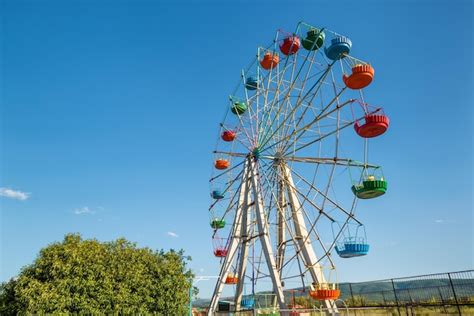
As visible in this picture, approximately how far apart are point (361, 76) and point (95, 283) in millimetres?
15672

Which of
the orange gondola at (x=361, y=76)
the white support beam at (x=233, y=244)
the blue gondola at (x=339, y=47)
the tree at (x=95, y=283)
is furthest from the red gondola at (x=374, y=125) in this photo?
the tree at (x=95, y=283)

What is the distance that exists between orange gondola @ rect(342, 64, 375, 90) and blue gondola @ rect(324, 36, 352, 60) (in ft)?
5.00

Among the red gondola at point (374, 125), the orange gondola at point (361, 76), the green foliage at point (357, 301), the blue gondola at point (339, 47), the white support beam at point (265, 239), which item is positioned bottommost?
the green foliage at point (357, 301)

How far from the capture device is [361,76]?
1314 cm

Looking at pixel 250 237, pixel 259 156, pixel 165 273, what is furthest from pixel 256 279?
pixel 259 156

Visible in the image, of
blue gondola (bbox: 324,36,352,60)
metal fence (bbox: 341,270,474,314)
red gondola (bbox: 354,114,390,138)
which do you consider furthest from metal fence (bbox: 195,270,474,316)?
blue gondola (bbox: 324,36,352,60)

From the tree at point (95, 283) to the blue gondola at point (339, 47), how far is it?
14864mm

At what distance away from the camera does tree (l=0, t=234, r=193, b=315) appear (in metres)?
16.6

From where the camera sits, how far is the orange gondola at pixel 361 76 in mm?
13109

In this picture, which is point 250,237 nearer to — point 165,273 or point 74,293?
point 165,273

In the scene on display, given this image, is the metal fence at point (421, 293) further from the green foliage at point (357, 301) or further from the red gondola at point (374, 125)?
the red gondola at point (374, 125)

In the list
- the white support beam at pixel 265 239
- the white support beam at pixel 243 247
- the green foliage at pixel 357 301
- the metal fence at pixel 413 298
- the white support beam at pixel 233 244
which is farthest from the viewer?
the white support beam at pixel 243 247

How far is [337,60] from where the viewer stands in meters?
14.7

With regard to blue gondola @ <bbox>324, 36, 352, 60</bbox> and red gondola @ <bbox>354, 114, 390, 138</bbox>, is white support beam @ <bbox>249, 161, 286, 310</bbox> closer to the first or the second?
red gondola @ <bbox>354, 114, 390, 138</bbox>
